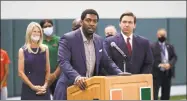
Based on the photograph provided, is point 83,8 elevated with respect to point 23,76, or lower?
elevated

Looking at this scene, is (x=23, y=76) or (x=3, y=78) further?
(x=3, y=78)

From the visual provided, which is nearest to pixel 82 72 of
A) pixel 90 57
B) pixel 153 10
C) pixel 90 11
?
pixel 90 57

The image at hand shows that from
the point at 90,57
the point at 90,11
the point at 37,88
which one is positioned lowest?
the point at 37,88

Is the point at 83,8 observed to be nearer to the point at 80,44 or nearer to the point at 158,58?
the point at 158,58

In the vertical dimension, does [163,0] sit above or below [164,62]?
above

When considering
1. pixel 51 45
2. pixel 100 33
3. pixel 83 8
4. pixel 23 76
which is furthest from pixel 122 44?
pixel 83 8

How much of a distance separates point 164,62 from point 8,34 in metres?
3.82

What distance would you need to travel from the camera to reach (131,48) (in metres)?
6.85

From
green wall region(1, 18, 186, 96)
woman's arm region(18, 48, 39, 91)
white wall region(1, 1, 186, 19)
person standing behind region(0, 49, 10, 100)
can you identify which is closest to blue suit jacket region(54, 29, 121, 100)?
woman's arm region(18, 48, 39, 91)

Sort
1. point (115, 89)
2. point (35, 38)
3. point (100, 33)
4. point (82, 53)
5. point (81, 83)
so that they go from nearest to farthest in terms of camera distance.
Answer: point (115, 89), point (81, 83), point (82, 53), point (35, 38), point (100, 33)

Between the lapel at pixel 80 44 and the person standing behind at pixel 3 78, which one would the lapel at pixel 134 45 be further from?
the person standing behind at pixel 3 78

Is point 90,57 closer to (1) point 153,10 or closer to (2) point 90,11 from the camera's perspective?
(2) point 90,11

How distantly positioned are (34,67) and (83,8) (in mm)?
7072

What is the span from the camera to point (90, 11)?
226 inches
